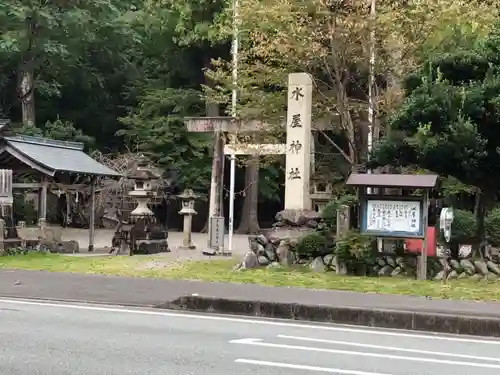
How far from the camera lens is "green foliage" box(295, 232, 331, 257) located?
17.6 metres

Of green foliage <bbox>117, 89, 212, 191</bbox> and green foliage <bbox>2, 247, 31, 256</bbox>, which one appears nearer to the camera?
green foliage <bbox>2, 247, 31, 256</bbox>

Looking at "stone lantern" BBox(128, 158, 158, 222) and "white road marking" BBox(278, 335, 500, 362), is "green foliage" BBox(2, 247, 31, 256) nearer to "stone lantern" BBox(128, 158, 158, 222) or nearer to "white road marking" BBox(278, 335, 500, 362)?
"stone lantern" BBox(128, 158, 158, 222)

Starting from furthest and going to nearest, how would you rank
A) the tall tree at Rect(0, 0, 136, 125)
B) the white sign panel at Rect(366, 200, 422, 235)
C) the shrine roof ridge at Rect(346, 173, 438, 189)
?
the tall tree at Rect(0, 0, 136, 125), the white sign panel at Rect(366, 200, 422, 235), the shrine roof ridge at Rect(346, 173, 438, 189)

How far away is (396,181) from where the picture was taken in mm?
16312

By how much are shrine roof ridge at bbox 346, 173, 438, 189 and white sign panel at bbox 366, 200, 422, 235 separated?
468 mm

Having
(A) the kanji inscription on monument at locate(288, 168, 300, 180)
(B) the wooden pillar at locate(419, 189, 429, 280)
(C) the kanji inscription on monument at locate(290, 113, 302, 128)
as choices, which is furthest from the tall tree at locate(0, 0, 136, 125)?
(B) the wooden pillar at locate(419, 189, 429, 280)

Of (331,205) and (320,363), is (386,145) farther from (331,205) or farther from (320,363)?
(320,363)

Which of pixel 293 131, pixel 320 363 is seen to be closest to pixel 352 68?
pixel 293 131

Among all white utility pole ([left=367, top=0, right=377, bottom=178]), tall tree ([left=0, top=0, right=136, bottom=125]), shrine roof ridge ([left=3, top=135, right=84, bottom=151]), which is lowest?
shrine roof ridge ([left=3, top=135, right=84, bottom=151])

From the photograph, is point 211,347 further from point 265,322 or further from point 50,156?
point 50,156

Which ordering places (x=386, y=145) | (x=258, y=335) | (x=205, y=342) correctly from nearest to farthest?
Answer: (x=205, y=342), (x=258, y=335), (x=386, y=145)

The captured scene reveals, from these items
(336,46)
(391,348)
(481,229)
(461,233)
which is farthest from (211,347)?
(336,46)

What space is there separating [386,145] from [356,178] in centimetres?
153

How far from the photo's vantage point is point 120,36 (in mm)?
37688
